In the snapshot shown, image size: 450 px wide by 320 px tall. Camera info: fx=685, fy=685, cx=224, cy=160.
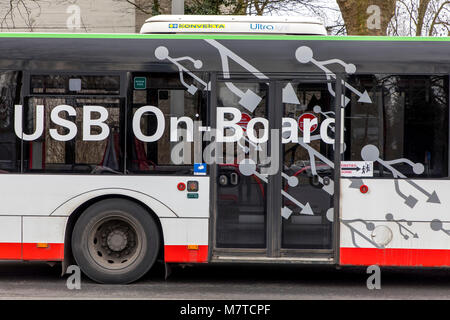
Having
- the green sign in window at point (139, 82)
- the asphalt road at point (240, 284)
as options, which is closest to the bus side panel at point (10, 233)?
the asphalt road at point (240, 284)

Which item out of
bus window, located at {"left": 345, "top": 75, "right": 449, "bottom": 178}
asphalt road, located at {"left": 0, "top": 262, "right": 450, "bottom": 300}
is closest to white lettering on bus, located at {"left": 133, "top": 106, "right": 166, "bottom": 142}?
asphalt road, located at {"left": 0, "top": 262, "right": 450, "bottom": 300}

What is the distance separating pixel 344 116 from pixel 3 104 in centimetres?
411

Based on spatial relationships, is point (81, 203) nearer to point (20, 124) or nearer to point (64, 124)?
point (64, 124)

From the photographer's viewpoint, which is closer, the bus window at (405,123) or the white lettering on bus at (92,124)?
the bus window at (405,123)

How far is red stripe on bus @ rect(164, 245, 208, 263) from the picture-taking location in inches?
324

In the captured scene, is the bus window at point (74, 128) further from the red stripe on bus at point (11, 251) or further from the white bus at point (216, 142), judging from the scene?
the red stripe on bus at point (11, 251)

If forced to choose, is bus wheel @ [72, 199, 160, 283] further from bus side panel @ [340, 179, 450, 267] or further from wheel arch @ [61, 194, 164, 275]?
bus side panel @ [340, 179, 450, 267]

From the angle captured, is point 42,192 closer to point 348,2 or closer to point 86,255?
point 86,255

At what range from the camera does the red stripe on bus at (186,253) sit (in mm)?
8219

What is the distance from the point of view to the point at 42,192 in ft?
26.8

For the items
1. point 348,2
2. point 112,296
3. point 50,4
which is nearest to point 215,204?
point 112,296

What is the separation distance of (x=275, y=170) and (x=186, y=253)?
146 cm

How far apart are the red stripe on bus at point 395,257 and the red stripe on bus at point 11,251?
3.87 meters

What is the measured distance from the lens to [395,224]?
8078 millimetres
